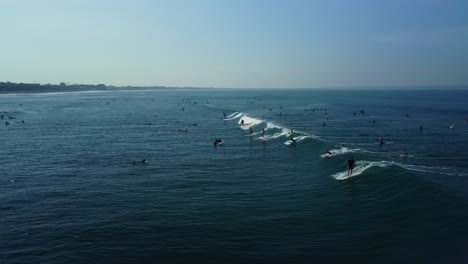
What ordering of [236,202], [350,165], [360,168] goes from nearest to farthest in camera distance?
1. [236,202]
2. [350,165]
3. [360,168]

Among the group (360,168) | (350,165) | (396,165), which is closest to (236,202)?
(350,165)

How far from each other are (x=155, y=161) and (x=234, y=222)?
2322 cm

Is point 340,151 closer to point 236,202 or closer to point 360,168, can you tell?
point 360,168

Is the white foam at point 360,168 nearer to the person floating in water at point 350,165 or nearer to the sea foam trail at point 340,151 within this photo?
the person floating in water at point 350,165

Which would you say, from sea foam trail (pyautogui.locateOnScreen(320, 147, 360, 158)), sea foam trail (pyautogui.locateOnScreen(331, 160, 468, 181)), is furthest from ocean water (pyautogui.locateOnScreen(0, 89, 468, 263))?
sea foam trail (pyautogui.locateOnScreen(320, 147, 360, 158))

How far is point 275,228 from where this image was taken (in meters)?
26.0

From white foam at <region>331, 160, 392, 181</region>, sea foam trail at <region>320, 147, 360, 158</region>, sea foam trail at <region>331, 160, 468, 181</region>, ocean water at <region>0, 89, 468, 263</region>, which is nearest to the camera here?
ocean water at <region>0, 89, 468, 263</region>

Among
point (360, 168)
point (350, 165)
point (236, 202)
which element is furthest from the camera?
point (360, 168)

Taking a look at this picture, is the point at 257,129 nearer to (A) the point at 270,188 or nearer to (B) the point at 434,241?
(A) the point at 270,188

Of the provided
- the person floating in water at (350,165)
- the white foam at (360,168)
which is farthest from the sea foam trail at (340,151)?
the person floating in water at (350,165)

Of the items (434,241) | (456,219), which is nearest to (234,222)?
(434,241)

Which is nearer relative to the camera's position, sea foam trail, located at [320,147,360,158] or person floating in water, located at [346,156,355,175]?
person floating in water, located at [346,156,355,175]

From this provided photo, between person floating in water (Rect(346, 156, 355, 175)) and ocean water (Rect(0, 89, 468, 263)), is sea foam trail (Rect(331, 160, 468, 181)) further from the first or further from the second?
person floating in water (Rect(346, 156, 355, 175))

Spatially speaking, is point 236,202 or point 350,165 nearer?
point 236,202
